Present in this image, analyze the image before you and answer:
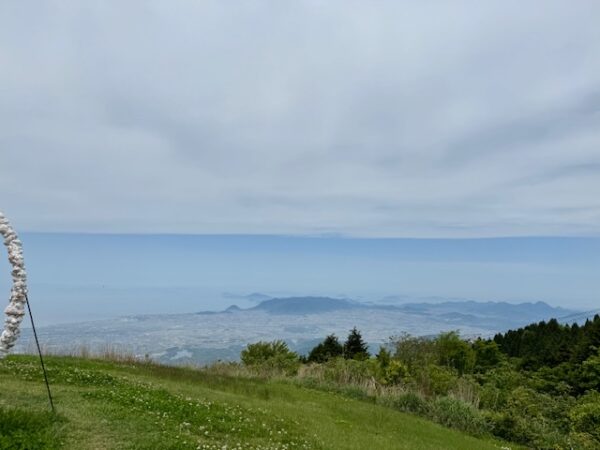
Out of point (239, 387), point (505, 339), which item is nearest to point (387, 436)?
point (239, 387)

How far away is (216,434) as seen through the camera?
349 inches

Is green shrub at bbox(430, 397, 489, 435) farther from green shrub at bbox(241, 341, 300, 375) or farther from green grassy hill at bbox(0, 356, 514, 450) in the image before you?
green shrub at bbox(241, 341, 300, 375)

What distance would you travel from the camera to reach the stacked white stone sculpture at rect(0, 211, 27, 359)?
885 cm

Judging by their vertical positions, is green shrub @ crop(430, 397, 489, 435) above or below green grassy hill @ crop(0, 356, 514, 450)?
below

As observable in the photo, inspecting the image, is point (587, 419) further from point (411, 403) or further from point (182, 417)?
point (182, 417)

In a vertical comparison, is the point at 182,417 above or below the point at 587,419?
above

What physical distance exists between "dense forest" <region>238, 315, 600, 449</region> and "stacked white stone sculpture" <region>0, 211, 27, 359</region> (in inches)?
475

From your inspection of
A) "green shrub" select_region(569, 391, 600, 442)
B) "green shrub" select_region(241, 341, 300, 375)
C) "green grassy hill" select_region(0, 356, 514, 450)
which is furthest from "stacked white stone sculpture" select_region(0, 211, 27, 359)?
"green shrub" select_region(569, 391, 600, 442)

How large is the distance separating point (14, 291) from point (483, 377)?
21.3 metres

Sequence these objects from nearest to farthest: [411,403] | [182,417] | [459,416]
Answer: [182,417] → [459,416] → [411,403]

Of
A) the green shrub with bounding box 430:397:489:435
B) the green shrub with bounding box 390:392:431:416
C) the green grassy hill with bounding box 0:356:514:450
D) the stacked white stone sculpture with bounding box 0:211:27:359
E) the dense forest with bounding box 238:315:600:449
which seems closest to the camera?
the green grassy hill with bounding box 0:356:514:450

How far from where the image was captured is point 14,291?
895 centimetres

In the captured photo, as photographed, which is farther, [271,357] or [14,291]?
[271,357]

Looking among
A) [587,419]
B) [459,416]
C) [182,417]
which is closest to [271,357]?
[459,416]
